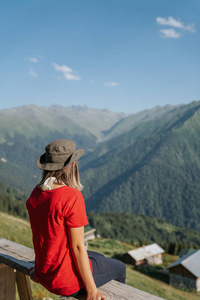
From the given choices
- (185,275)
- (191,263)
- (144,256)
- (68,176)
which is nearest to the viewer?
(68,176)

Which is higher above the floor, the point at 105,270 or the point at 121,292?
the point at 105,270

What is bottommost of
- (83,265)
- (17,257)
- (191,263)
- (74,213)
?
(191,263)

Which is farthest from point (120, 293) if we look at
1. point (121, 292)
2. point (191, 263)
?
point (191, 263)

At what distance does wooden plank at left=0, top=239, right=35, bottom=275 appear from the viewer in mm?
4230

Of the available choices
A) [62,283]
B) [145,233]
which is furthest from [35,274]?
[145,233]

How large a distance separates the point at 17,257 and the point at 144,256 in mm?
54212

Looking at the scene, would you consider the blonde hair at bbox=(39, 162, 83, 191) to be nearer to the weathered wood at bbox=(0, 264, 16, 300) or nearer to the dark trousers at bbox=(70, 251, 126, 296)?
the dark trousers at bbox=(70, 251, 126, 296)

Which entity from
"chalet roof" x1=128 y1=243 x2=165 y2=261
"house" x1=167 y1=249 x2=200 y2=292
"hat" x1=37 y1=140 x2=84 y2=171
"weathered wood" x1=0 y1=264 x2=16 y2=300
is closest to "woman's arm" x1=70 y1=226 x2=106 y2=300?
"hat" x1=37 y1=140 x2=84 y2=171

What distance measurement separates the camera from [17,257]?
4531 millimetres

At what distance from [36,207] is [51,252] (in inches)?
23.5

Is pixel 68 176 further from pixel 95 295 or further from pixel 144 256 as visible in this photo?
pixel 144 256

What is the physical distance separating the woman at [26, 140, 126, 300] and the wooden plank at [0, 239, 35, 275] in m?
0.50

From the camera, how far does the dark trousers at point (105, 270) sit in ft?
12.2

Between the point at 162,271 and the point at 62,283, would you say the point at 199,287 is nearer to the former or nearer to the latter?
the point at 162,271
